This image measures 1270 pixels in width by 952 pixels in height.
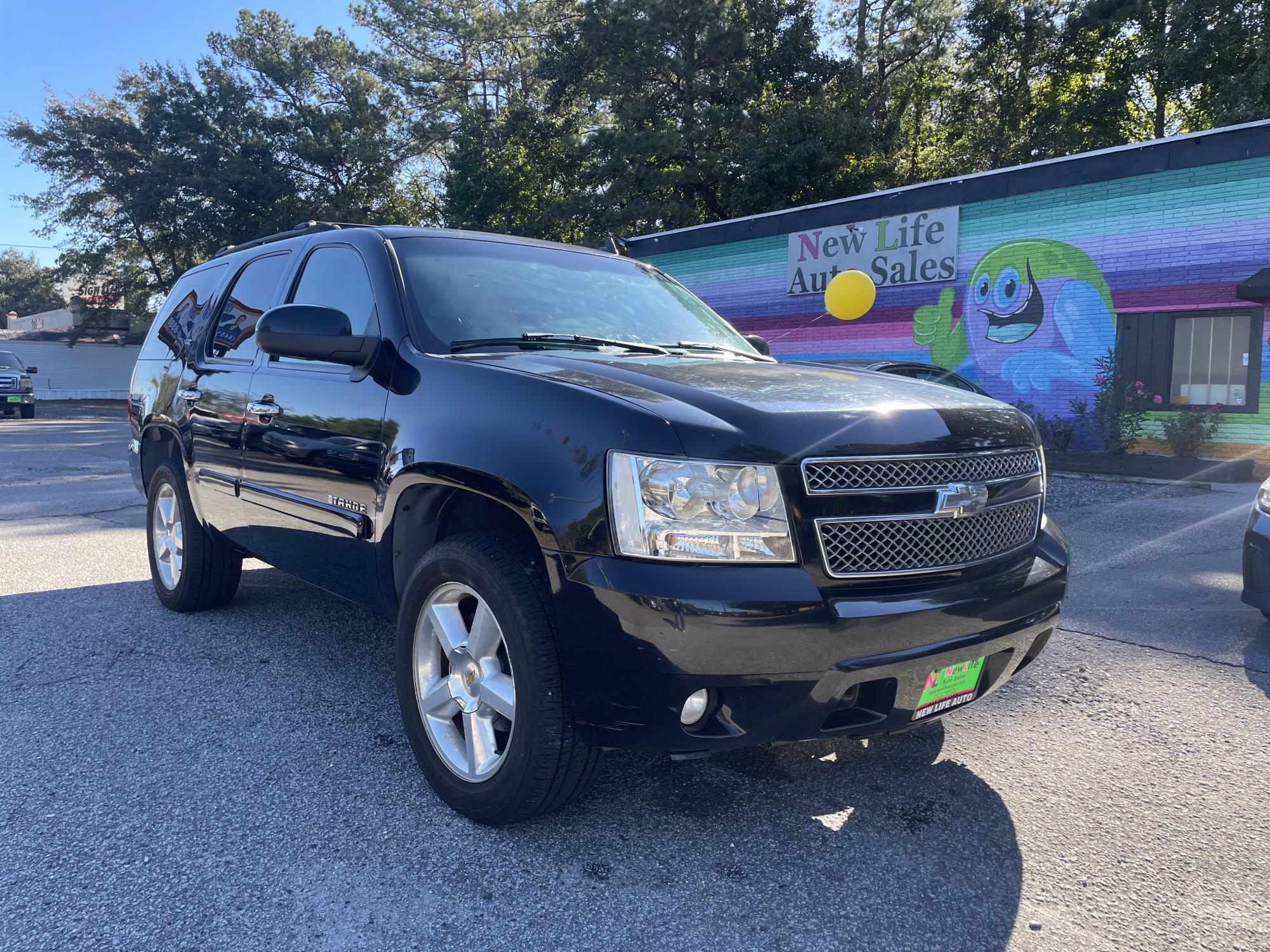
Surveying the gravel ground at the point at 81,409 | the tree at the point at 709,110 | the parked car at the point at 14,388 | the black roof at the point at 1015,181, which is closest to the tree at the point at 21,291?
the gravel ground at the point at 81,409

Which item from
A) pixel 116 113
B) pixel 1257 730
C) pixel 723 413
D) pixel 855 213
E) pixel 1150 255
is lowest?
pixel 1257 730

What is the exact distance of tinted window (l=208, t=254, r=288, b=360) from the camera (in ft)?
14.0

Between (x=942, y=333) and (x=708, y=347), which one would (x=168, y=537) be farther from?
(x=942, y=333)

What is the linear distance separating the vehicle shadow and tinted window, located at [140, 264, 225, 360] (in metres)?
2.00

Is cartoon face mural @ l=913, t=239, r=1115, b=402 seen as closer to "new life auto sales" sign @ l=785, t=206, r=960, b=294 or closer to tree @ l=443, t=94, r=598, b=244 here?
"new life auto sales" sign @ l=785, t=206, r=960, b=294

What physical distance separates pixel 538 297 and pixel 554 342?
359mm

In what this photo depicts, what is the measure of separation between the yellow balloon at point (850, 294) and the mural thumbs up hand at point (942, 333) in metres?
1.06

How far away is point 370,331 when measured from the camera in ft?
11.2

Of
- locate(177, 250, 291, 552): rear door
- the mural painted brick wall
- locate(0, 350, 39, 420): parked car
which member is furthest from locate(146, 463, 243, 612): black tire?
locate(0, 350, 39, 420): parked car

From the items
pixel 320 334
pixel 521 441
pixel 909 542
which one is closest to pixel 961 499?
pixel 909 542

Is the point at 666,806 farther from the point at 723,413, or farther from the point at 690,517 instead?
the point at 723,413

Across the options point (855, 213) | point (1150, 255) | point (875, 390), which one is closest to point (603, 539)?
point (875, 390)

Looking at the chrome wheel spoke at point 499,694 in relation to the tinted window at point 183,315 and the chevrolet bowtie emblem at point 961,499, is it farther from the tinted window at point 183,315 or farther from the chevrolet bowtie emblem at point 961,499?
the tinted window at point 183,315

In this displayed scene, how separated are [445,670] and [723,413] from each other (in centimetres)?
121
